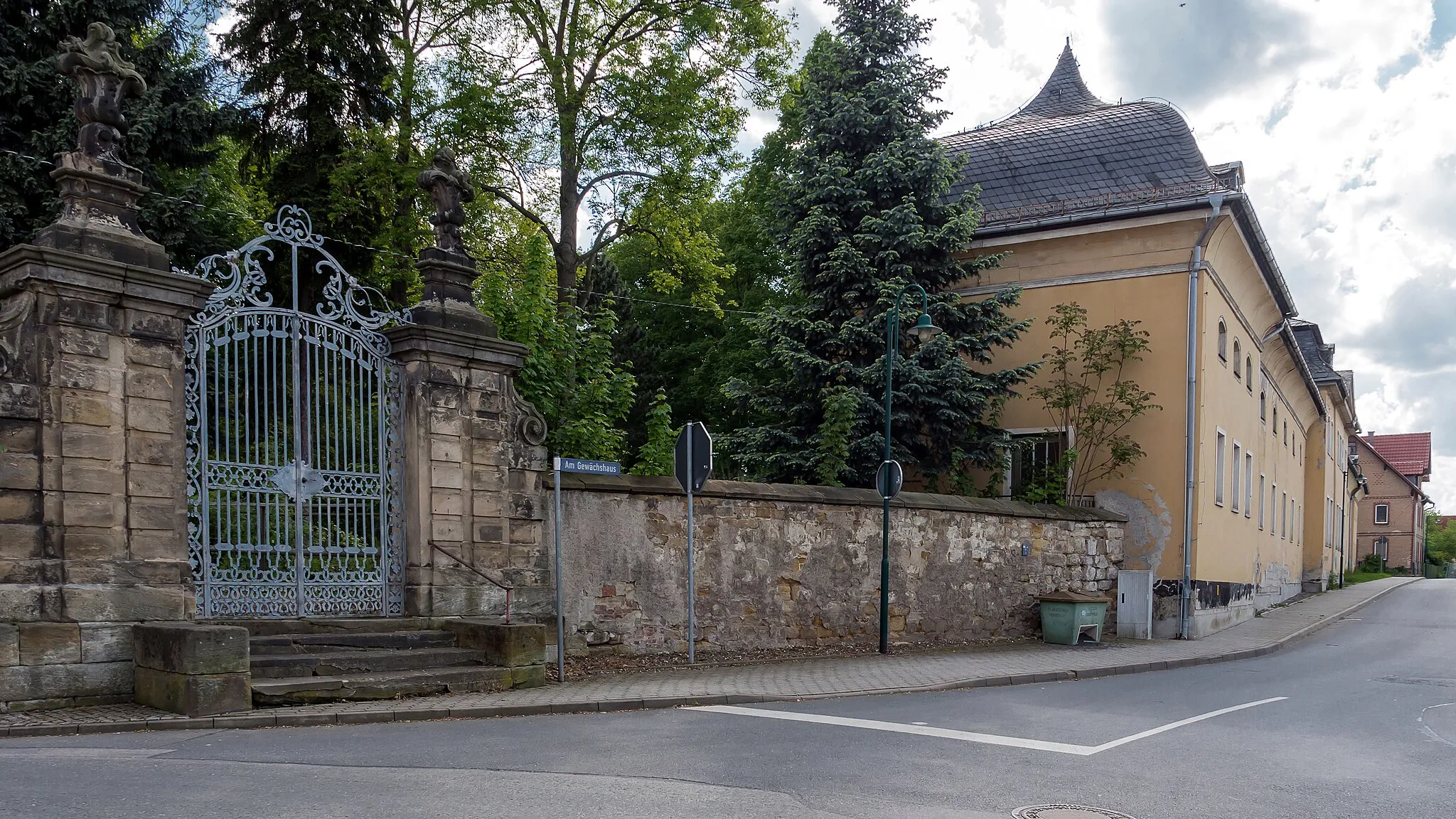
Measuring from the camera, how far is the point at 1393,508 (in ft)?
271

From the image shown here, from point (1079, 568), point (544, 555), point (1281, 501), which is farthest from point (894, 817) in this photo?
point (1281, 501)

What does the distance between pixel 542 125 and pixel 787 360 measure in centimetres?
656

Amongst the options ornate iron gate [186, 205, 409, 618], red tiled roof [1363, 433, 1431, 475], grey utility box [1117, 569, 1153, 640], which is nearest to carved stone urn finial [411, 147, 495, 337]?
ornate iron gate [186, 205, 409, 618]

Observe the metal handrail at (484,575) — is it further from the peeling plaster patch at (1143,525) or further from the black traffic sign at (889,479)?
the peeling plaster patch at (1143,525)

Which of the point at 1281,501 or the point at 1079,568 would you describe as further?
the point at 1281,501

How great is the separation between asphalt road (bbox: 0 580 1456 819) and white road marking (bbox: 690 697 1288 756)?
4 cm

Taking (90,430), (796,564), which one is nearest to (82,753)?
(90,430)

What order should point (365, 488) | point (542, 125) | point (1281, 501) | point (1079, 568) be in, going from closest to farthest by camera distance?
1. point (365, 488)
2. point (1079, 568)
3. point (542, 125)
4. point (1281, 501)

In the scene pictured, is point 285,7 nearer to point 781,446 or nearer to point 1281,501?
point 781,446

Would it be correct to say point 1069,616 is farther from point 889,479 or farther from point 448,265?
point 448,265

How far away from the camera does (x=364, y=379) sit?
36.2 ft

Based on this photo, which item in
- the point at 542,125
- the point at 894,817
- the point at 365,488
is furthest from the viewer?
the point at 542,125

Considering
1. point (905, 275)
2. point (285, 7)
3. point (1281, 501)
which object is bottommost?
point (1281, 501)

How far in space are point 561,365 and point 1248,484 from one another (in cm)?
1788
